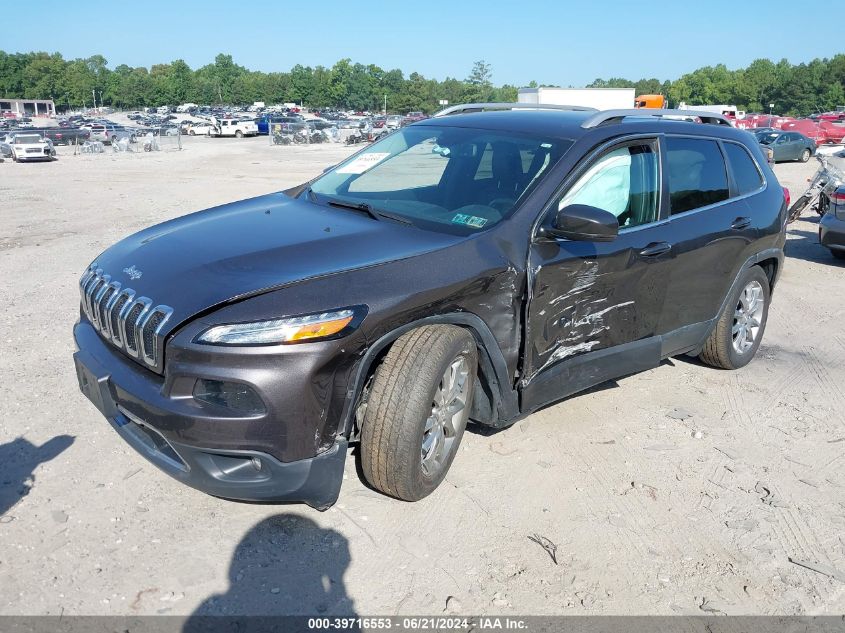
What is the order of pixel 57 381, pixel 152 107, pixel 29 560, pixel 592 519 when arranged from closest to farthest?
pixel 29 560 → pixel 592 519 → pixel 57 381 → pixel 152 107

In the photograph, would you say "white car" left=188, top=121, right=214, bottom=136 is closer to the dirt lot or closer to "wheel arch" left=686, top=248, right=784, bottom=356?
the dirt lot

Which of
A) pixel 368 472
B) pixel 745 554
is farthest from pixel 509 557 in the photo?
pixel 745 554

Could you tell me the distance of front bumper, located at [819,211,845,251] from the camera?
923 cm

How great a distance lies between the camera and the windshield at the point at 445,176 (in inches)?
150

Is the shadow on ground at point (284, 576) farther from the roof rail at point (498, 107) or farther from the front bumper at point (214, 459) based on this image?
the roof rail at point (498, 107)

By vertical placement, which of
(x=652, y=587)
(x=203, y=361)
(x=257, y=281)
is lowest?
(x=652, y=587)

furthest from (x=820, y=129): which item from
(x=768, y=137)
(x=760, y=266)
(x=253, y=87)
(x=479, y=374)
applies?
(x=253, y=87)

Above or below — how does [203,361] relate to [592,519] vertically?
above

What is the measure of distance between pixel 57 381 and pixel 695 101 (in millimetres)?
135160

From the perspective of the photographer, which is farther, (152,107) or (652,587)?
(152,107)

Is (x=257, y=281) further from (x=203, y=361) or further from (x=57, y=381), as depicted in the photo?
(x=57, y=381)

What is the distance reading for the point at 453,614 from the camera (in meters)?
2.81

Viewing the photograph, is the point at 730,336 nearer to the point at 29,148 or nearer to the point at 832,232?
the point at 832,232

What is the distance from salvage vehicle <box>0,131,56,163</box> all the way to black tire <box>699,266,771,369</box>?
32.5m
